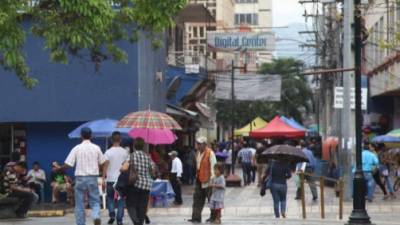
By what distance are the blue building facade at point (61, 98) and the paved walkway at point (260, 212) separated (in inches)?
153

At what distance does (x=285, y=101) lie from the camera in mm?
86000

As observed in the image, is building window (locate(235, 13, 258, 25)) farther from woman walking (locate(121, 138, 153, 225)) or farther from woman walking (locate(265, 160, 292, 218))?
woman walking (locate(121, 138, 153, 225))

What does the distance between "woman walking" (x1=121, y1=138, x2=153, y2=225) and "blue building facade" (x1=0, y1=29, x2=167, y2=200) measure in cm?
1142

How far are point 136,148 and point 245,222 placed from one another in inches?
136

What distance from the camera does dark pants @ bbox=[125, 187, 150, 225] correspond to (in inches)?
570

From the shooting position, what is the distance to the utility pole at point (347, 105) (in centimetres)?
2456

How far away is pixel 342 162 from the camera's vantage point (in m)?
26.4

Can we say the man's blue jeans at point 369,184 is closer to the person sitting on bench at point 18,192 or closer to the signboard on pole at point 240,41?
the person sitting on bench at point 18,192

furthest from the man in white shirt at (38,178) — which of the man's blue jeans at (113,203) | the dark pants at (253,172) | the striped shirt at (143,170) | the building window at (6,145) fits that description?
the dark pants at (253,172)

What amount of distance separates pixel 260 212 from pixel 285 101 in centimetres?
6514

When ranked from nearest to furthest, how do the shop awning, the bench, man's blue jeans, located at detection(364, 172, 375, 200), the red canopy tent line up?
1. the bench
2. man's blue jeans, located at detection(364, 172, 375, 200)
3. the shop awning
4. the red canopy tent

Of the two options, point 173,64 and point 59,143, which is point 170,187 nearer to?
point 59,143

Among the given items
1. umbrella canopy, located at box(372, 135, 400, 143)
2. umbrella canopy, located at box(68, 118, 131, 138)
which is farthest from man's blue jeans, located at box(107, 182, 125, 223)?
umbrella canopy, located at box(372, 135, 400, 143)

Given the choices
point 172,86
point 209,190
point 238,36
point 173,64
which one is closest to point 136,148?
point 209,190
